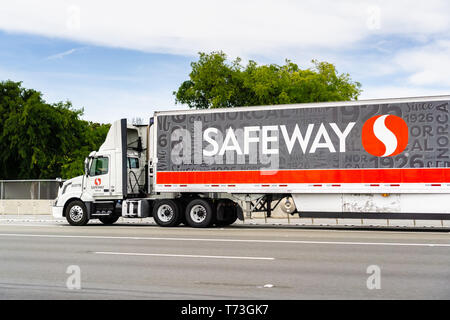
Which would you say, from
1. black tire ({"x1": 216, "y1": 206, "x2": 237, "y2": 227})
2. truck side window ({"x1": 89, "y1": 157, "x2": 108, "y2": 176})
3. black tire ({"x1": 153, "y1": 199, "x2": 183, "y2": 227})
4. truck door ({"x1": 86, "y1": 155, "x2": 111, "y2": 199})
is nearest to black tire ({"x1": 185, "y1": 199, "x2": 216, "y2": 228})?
black tire ({"x1": 153, "y1": 199, "x2": 183, "y2": 227})

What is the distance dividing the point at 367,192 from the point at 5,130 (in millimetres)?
38971

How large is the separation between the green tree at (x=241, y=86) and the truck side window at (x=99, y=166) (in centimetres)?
2711

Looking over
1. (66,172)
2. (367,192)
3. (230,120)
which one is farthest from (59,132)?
(367,192)

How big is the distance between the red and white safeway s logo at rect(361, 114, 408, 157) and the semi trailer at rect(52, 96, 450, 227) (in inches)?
1.2

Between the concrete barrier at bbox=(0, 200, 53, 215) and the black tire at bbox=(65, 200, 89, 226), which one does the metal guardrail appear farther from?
the black tire at bbox=(65, 200, 89, 226)

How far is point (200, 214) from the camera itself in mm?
20297

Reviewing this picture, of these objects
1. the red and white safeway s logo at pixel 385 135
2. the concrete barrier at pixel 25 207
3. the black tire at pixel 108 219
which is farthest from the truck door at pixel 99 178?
the concrete barrier at pixel 25 207

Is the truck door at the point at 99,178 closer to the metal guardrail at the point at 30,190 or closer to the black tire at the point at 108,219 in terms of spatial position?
the black tire at the point at 108,219

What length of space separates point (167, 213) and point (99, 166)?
3288 mm

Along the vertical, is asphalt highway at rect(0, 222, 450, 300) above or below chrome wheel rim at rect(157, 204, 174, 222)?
below

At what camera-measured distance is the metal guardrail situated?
32219 millimetres

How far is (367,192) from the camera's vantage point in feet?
60.1

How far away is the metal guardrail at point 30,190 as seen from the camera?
32219 millimetres
